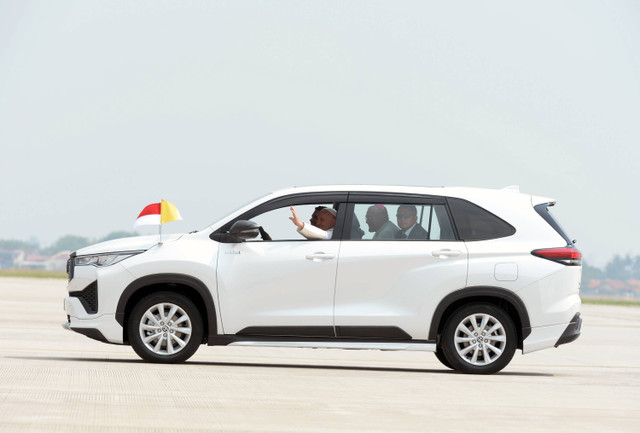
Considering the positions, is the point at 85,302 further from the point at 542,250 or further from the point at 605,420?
the point at 605,420

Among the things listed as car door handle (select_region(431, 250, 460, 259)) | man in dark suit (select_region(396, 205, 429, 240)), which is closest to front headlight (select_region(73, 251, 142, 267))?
man in dark suit (select_region(396, 205, 429, 240))

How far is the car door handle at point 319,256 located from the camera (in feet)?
Answer: 39.1

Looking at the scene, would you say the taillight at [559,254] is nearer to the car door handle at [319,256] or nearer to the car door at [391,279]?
the car door at [391,279]

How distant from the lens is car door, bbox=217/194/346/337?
38.9 feet

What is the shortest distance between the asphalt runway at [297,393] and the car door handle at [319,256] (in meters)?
1.16

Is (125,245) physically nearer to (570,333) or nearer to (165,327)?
(165,327)

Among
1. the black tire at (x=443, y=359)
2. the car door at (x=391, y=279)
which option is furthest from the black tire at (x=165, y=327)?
the black tire at (x=443, y=359)

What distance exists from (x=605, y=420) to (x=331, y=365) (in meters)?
4.74

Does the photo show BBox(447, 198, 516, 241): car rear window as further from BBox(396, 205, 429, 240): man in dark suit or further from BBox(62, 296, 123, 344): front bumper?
BBox(62, 296, 123, 344): front bumper

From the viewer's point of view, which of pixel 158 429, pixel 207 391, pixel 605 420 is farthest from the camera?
pixel 207 391

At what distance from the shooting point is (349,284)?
11930 mm

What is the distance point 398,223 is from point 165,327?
8.75 feet

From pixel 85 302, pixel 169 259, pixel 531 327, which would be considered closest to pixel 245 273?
pixel 169 259

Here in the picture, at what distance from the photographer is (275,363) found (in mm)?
12977
